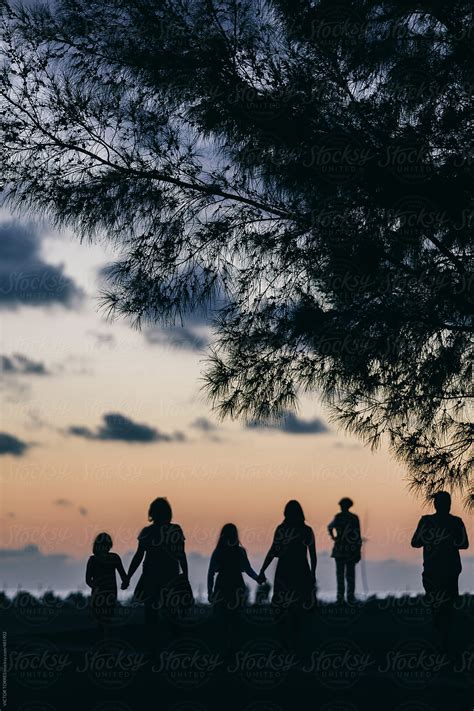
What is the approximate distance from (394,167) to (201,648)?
528 centimetres

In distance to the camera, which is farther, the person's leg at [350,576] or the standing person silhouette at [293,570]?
the person's leg at [350,576]

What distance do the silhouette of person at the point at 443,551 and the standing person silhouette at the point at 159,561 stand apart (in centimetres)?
243

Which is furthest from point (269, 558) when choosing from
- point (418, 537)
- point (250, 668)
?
point (418, 537)

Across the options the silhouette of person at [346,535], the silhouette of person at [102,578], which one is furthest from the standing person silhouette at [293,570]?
the silhouette of person at [346,535]

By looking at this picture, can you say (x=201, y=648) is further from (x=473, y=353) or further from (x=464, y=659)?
(x=473, y=353)

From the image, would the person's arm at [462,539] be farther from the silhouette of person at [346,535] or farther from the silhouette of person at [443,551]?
the silhouette of person at [346,535]

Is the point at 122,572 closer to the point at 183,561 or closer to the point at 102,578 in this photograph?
the point at 102,578

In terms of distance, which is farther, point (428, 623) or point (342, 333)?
point (428, 623)

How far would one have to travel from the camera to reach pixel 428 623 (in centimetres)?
1267

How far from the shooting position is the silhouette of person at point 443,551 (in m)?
9.85

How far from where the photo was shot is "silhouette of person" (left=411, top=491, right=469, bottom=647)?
985 cm

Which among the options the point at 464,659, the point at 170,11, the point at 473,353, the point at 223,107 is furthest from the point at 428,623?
the point at 170,11

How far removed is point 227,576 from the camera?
402 inches

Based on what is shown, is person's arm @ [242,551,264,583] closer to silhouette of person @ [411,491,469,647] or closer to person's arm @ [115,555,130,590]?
person's arm @ [115,555,130,590]
